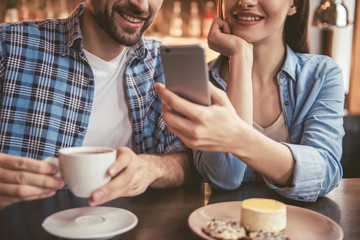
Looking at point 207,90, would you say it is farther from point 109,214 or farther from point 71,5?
point 71,5

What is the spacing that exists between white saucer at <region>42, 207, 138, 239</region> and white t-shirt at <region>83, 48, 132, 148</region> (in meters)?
0.60

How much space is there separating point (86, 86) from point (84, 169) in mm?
767

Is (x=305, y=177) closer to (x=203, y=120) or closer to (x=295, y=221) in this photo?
(x=295, y=221)

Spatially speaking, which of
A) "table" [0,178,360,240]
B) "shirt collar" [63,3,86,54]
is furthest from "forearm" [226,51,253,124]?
"shirt collar" [63,3,86,54]

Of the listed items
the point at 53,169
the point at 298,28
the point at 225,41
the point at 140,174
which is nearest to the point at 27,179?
the point at 53,169

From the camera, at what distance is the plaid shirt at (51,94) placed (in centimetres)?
145

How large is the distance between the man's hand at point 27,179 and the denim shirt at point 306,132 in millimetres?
523

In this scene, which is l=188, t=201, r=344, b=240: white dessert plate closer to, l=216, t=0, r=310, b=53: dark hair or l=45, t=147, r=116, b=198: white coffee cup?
l=45, t=147, r=116, b=198: white coffee cup

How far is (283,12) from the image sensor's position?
4.69 feet

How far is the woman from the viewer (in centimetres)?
89

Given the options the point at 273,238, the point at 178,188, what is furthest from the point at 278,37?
the point at 273,238

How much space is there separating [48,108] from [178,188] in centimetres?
58

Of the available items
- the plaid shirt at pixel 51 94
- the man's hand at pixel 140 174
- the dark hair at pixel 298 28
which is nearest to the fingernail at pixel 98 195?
the man's hand at pixel 140 174

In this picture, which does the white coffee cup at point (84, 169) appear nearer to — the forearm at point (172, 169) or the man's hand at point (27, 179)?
the man's hand at point (27, 179)
